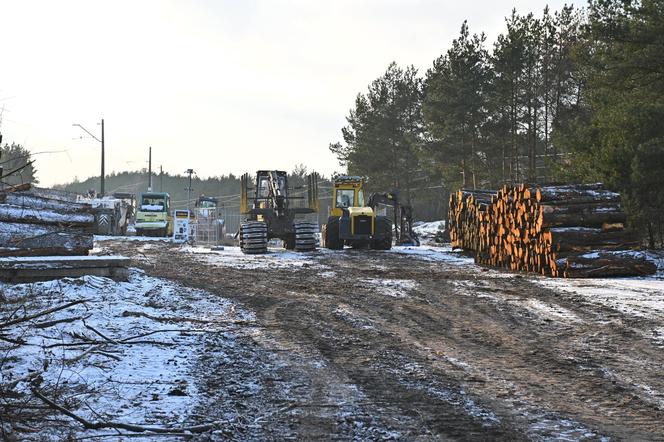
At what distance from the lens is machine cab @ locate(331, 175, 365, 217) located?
26.6 metres

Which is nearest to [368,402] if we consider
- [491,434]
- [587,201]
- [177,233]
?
[491,434]

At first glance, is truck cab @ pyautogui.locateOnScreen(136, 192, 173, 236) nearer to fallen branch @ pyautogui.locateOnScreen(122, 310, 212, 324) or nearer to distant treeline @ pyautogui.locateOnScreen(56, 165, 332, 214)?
fallen branch @ pyautogui.locateOnScreen(122, 310, 212, 324)

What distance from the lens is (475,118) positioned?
125 ft

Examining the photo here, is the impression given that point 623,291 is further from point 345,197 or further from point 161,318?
point 345,197

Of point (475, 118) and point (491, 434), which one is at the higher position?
point (475, 118)

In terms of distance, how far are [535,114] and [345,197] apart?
15380 mm

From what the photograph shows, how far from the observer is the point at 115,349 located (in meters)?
5.95

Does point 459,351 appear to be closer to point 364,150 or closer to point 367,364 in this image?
point 367,364

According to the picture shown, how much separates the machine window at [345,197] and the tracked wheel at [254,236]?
4.74 metres

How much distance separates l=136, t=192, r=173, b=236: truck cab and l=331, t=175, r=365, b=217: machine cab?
667 inches

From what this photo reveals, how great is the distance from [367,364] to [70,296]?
5.01 m

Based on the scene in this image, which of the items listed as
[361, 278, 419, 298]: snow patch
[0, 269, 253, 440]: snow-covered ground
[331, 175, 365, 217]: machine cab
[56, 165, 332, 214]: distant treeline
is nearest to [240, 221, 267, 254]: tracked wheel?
[331, 175, 365, 217]: machine cab

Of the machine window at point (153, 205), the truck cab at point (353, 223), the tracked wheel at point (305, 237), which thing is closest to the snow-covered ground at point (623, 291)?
the tracked wheel at point (305, 237)

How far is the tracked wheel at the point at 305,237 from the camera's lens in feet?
77.8
